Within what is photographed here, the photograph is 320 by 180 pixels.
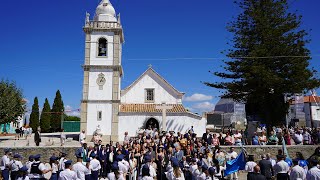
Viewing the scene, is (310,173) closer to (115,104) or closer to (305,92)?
(305,92)

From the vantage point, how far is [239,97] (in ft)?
84.3

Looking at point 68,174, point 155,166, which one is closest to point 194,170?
point 155,166

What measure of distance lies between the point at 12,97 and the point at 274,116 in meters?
24.8

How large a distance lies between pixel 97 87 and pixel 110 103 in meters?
2.03

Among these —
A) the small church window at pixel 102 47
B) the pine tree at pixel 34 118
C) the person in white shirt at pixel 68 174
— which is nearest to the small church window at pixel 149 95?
the small church window at pixel 102 47

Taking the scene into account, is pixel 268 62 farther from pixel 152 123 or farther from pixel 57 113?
pixel 57 113

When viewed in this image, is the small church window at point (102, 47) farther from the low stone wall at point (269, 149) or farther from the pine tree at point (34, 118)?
the pine tree at point (34, 118)

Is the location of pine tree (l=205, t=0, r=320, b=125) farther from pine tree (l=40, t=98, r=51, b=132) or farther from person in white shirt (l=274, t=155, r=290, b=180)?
pine tree (l=40, t=98, r=51, b=132)

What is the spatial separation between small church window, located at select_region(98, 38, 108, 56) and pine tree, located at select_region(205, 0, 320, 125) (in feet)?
36.6

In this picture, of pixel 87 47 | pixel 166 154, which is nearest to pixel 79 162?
pixel 166 154

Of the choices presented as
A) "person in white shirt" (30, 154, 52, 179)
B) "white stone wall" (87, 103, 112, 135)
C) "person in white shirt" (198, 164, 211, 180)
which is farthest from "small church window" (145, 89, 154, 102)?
"person in white shirt" (198, 164, 211, 180)

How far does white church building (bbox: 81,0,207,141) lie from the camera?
2764 cm

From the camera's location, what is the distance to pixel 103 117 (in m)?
27.7

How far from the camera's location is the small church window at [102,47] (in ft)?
95.3
